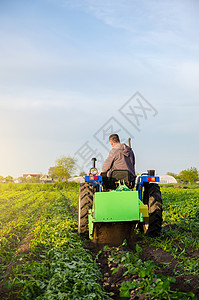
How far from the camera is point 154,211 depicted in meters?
6.35

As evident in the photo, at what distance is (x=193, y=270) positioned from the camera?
15.1 feet

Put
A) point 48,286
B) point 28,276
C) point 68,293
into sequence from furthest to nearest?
point 28,276 < point 48,286 < point 68,293

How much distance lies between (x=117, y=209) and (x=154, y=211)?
1.45 metres

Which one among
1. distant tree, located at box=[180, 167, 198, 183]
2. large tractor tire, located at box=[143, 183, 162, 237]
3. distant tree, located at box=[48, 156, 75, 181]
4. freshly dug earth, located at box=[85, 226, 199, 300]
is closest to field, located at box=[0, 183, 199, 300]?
freshly dug earth, located at box=[85, 226, 199, 300]

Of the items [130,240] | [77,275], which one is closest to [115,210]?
[130,240]

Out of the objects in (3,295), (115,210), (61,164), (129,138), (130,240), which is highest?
(61,164)

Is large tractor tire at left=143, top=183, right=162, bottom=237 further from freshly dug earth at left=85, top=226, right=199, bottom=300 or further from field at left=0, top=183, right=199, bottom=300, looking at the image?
freshly dug earth at left=85, top=226, right=199, bottom=300

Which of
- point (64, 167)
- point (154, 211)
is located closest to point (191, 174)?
point (64, 167)

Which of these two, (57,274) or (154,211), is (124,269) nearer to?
(57,274)

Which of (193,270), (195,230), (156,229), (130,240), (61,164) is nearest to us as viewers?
(193,270)

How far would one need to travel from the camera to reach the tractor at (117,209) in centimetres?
521

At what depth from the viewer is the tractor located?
5.21 m

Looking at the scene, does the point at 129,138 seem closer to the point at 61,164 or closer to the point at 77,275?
the point at 77,275

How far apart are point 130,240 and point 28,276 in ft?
7.38
